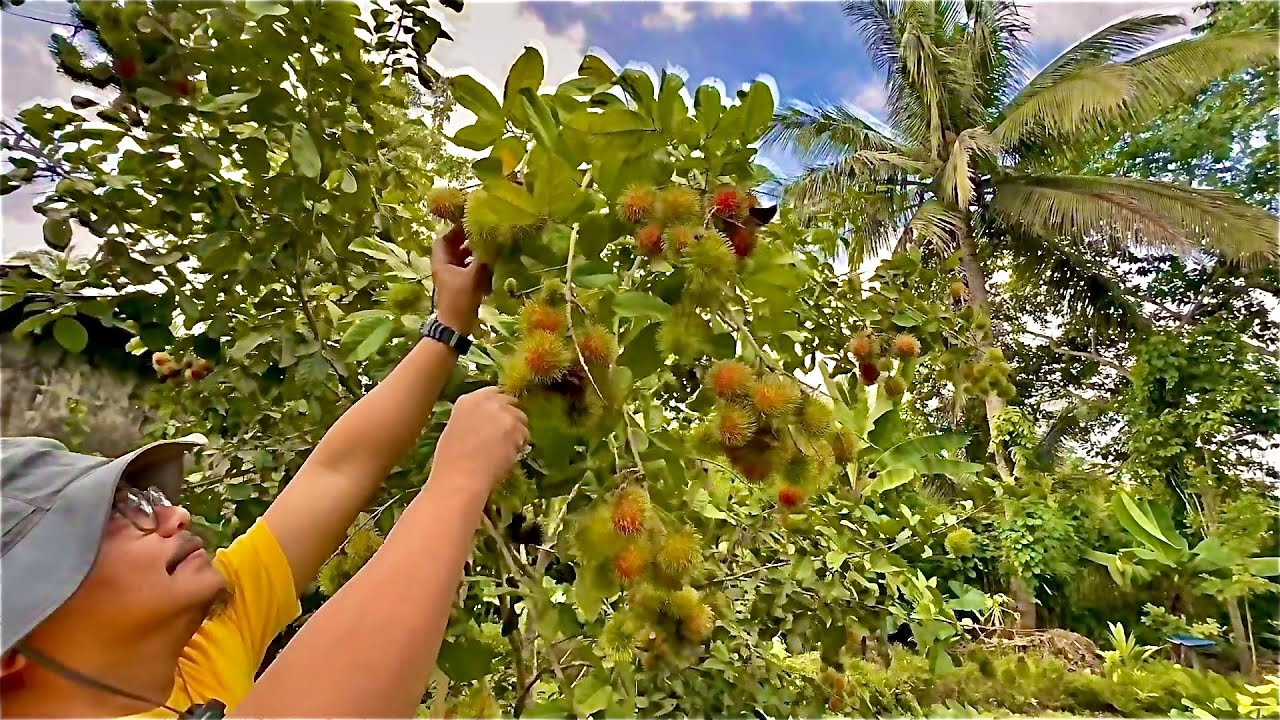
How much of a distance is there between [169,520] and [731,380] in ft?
1.42

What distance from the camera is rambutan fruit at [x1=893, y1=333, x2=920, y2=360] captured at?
82 centimetres

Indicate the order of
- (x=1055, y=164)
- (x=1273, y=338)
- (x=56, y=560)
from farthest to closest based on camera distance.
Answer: (x=1055, y=164)
(x=1273, y=338)
(x=56, y=560)

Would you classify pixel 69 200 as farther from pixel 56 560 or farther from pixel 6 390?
pixel 6 390

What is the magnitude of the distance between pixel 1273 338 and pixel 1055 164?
7.59 feet

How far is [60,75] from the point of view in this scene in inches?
28.2

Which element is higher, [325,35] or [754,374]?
[325,35]

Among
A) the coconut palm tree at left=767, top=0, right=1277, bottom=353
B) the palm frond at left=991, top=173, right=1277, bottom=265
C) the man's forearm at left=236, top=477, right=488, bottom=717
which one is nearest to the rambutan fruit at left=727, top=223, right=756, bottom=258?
the man's forearm at left=236, top=477, right=488, bottom=717

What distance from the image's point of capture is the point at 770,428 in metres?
0.56

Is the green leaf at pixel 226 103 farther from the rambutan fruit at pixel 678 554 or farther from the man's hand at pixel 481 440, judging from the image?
the rambutan fruit at pixel 678 554

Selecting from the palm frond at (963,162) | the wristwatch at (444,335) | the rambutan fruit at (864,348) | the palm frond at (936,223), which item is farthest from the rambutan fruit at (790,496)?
the palm frond at (963,162)

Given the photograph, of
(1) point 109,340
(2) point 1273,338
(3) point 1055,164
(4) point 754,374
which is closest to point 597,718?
(4) point 754,374

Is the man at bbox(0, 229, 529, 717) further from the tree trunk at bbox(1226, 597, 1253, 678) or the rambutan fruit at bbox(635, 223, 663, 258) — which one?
the tree trunk at bbox(1226, 597, 1253, 678)

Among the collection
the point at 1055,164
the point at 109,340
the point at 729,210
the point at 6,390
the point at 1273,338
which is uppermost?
the point at 1055,164

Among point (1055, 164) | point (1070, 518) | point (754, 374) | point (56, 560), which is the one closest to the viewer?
point (56, 560)
